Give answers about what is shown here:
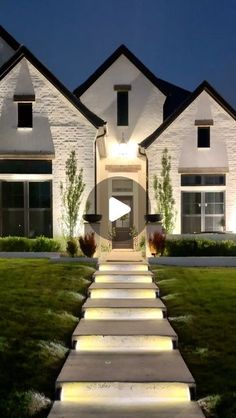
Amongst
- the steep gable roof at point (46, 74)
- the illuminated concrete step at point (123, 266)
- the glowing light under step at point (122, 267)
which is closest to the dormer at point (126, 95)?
the steep gable roof at point (46, 74)

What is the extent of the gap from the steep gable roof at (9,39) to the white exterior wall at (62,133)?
492cm

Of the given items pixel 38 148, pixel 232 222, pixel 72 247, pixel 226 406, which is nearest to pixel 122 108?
pixel 38 148

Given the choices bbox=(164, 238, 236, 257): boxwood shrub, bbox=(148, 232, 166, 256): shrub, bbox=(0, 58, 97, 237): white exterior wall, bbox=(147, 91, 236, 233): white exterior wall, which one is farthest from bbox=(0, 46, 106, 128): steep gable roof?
bbox=(164, 238, 236, 257): boxwood shrub

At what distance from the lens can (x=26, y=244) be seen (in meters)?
17.4

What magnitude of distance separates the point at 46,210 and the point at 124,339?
11.0 metres

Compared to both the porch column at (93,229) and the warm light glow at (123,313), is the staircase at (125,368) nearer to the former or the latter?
the warm light glow at (123,313)

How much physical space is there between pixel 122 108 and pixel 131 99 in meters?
0.58

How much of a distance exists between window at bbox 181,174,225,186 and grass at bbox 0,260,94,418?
7.34 m

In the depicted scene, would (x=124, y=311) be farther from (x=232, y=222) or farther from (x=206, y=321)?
(x=232, y=222)

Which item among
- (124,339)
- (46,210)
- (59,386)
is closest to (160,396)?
(59,386)

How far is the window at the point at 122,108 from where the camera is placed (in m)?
22.6

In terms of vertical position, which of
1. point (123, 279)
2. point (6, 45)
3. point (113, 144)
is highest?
point (6, 45)

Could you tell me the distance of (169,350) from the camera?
838 centimetres

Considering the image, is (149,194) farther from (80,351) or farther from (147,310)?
(80,351)
